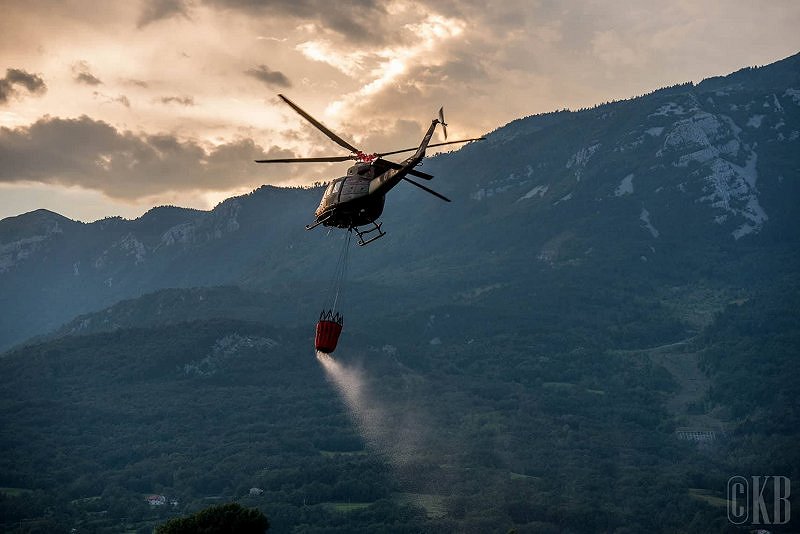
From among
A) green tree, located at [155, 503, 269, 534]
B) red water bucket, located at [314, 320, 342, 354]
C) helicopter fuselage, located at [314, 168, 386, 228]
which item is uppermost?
helicopter fuselage, located at [314, 168, 386, 228]

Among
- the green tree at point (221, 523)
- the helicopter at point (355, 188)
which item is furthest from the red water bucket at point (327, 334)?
the green tree at point (221, 523)

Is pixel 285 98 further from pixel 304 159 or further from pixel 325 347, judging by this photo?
pixel 325 347

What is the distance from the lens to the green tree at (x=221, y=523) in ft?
528

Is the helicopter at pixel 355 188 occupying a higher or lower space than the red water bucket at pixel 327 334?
higher

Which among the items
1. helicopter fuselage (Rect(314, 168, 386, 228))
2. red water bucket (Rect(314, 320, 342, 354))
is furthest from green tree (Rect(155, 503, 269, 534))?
helicopter fuselage (Rect(314, 168, 386, 228))

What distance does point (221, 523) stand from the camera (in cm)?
16338

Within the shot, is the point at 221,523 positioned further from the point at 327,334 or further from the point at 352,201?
the point at 352,201

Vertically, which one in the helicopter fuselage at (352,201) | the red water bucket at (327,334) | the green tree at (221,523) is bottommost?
the green tree at (221,523)

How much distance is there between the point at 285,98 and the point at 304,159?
643 centimetres

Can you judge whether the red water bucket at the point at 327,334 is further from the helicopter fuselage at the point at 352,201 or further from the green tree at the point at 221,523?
the green tree at the point at 221,523

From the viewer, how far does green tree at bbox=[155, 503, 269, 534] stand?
161m

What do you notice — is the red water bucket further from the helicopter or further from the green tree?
the green tree

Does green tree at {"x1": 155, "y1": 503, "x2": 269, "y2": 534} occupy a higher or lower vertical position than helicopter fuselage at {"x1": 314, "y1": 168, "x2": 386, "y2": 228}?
lower

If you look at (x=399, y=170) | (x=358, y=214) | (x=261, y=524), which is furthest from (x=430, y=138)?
(x=261, y=524)
